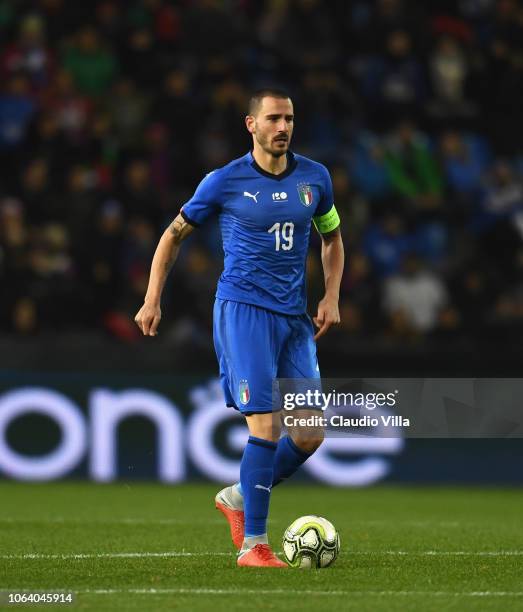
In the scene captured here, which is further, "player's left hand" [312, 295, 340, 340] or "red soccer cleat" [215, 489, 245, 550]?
"red soccer cleat" [215, 489, 245, 550]

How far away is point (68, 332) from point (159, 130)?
3181 millimetres

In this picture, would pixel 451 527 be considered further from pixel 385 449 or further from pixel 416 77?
pixel 416 77

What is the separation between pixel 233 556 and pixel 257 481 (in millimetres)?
652

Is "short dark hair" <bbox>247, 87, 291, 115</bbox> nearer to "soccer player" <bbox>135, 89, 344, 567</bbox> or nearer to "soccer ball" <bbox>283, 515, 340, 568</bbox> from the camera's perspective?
"soccer player" <bbox>135, 89, 344, 567</bbox>

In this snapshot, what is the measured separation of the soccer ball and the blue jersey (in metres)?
1.08

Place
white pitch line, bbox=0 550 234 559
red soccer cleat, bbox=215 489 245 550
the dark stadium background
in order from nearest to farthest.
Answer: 1. white pitch line, bbox=0 550 234 559
2. red soccer cleat, bbox=215 489 245 550
3. the dark stadium background

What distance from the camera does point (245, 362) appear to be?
281 inches

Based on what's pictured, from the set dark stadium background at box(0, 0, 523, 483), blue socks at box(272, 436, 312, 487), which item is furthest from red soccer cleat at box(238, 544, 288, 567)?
dark stadium background at box(0, 0, 523, 483)

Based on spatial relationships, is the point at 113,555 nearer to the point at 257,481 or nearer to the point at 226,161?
the point at 257,481

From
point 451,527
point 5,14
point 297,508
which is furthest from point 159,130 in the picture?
point 451,527

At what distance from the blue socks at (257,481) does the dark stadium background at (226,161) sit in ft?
19.5

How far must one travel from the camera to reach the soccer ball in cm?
696

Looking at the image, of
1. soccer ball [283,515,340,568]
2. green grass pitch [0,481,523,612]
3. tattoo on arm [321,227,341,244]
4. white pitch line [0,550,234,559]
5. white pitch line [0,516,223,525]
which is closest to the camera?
green grass pitch [0,481,523,612]

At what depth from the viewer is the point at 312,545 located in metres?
6.96
